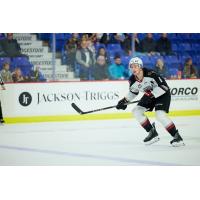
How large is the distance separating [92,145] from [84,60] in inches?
29.7

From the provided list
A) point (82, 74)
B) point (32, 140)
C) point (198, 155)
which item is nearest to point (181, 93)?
point (198, 155)

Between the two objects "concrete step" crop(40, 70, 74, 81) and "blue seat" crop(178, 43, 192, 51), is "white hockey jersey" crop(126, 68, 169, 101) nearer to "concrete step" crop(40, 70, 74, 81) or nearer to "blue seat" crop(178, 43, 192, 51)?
"blue seat" crop(178, 43, 192, 51)

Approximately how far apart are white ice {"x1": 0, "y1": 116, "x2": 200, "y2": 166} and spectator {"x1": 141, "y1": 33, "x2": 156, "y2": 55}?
2.08 feet

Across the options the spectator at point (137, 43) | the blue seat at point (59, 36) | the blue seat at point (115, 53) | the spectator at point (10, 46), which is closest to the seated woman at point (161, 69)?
the spectator at point (137, 43)

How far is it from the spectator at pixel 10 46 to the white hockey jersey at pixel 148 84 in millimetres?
1043

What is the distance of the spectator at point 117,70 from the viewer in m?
5.29

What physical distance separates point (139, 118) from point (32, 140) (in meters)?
0.96

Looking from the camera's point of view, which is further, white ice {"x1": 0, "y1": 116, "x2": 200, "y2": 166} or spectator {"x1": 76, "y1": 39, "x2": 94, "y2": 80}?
spectator {"x1": 76, "y1": 39, "x2": 94, "y2": 80}

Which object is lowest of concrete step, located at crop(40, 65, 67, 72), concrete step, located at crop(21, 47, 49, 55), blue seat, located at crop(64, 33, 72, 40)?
concrete step, located at crop(40, 65, 67, 72)

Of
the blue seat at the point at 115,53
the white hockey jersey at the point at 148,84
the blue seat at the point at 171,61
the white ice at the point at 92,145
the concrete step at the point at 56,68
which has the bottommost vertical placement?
the white ice at the point at 92,145

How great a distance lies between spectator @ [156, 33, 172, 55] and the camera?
531cm

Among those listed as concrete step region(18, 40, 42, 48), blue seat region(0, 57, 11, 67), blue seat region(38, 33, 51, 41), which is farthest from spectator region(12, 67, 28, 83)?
blue seat region(38, 33, 51, 41)

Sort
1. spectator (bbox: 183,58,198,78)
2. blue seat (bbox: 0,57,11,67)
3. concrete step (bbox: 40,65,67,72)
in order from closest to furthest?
blue seat (bbox: 0,57,11,67)
concrete step (bbox: 40,65,67,72)
spectator (bbox: 183,58,198,78)

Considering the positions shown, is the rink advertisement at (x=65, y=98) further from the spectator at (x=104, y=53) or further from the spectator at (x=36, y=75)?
the spectator at (x=104, y=53)
